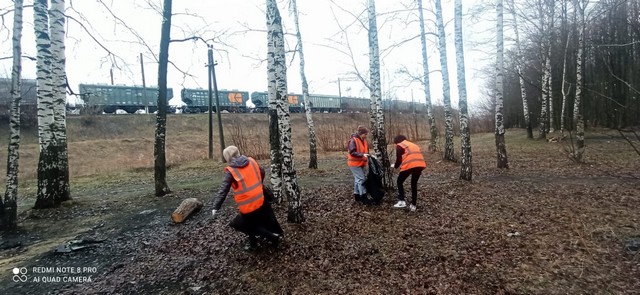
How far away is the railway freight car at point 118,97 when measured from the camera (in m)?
30.8

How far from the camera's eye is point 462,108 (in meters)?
8.44

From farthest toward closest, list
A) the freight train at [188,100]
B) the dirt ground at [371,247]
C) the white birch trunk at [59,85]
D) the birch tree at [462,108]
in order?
the freight train at [188,100], the birch tree at [462,108], the white birch trunk at [59,85], the dirt ground at [371,247]

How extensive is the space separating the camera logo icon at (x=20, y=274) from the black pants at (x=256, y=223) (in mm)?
3054

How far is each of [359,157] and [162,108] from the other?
538 cm

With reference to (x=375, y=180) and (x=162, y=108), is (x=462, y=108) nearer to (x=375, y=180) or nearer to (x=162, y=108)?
(x=375, y=180)

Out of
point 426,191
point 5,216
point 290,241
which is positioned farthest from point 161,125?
point 426,191

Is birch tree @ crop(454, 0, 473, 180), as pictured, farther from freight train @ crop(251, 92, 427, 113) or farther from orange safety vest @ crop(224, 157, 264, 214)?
freight train @ crop(251, 92, 427, 113)

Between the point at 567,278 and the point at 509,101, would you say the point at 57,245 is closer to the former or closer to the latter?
the point at 567,278

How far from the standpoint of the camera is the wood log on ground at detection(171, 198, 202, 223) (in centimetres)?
643

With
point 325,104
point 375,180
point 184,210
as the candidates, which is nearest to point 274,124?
point 375,180

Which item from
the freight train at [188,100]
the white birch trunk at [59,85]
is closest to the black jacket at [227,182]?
the white birch trunk at [59,85]

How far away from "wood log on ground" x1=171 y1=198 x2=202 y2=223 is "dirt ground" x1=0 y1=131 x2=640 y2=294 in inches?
5.7

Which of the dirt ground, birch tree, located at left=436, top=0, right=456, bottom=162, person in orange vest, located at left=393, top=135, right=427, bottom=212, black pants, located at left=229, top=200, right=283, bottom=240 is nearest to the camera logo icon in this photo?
the dirt ground

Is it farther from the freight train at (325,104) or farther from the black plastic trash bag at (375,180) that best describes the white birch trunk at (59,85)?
the freight train at (325,104)
